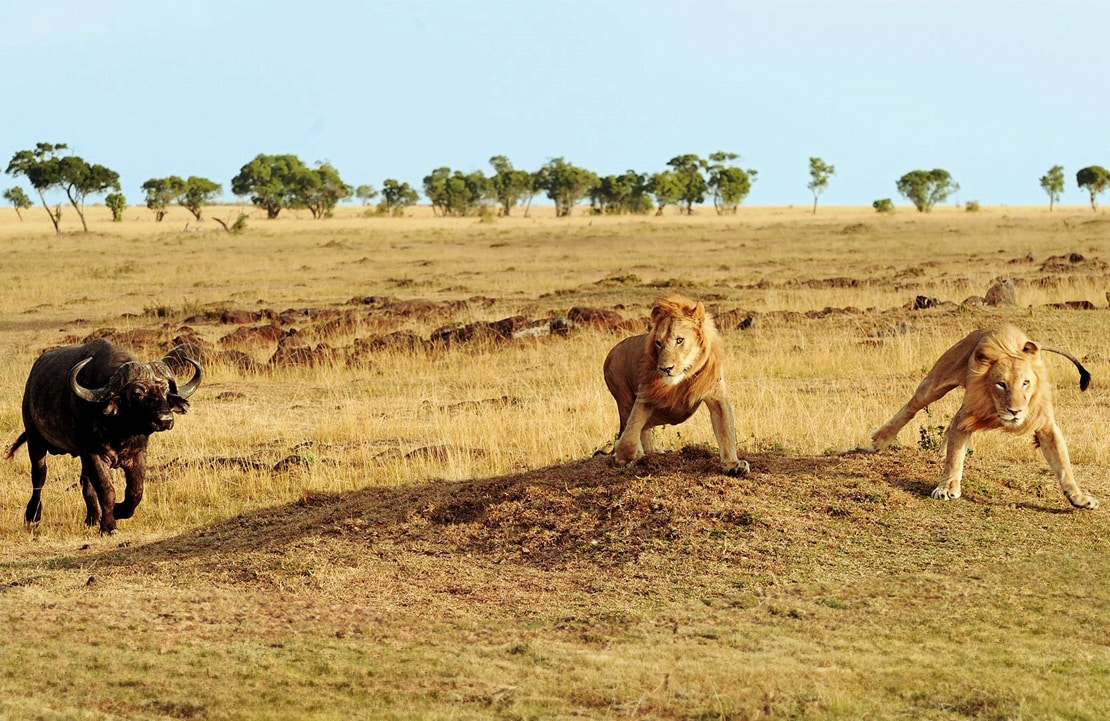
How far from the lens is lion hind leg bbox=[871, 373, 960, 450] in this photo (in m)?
8.55

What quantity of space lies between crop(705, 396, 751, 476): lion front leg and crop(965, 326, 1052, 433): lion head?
4.86 ft

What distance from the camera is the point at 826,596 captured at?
6.80 meters

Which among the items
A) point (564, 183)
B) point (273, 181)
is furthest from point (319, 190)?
point (564, 183)

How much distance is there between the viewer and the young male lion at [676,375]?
7.78 meters

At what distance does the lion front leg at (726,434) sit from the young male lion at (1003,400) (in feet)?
4.18

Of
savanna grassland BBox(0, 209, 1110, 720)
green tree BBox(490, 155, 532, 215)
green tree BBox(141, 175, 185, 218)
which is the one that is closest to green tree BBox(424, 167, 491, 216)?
green tree BBox(490, 155, 532, 215)

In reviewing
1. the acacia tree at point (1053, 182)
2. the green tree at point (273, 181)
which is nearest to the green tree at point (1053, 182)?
the acacia tree at point (1053, 182)

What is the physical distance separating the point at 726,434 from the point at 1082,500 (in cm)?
229

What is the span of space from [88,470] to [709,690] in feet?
20.1

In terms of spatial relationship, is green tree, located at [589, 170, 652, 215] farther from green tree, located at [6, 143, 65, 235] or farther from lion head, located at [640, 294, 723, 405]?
lion head, located at [640, 294, 723, 405]

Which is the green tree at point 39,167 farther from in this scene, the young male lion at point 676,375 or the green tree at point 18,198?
the young male lion at point 676,375

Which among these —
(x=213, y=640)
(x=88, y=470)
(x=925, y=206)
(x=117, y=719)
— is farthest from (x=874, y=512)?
(x=925, y=206)

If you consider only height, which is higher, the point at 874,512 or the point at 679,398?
the point at 679,398

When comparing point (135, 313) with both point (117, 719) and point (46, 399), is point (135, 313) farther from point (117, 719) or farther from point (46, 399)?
point (117, 719)
